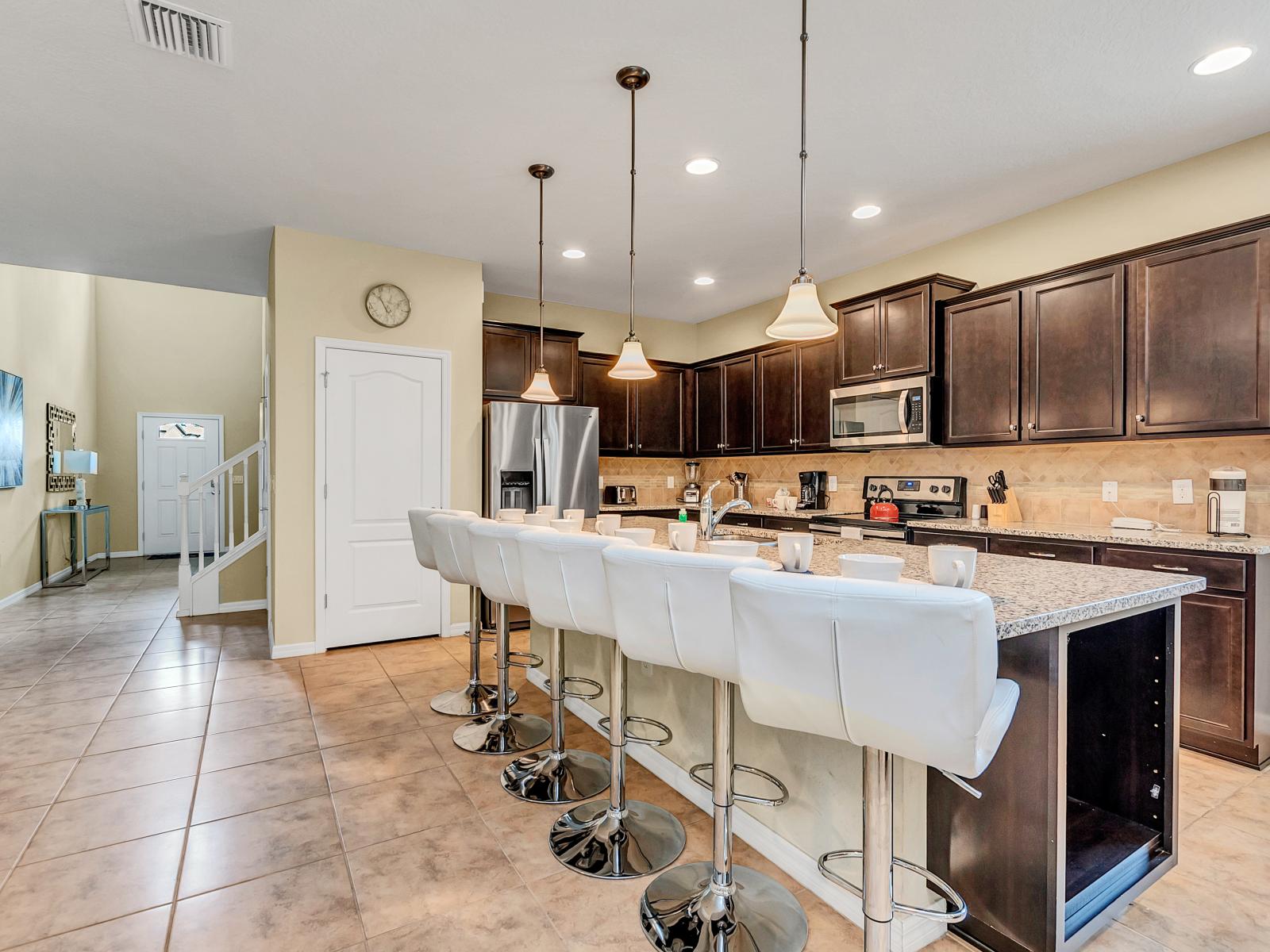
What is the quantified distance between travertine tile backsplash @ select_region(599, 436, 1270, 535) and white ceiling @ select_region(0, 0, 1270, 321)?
4.71 feet

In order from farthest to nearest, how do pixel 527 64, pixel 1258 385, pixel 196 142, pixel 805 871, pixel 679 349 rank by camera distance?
pixel 679 349 < pixel 196 142 < pixel 1258 385 < pixel 527 64 < pixel 805 871

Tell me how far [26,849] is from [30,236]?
3.97 metres

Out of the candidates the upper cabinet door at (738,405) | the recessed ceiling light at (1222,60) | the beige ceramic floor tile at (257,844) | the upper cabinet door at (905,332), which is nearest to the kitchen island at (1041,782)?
the beige ceramic floor tile at (257,844)

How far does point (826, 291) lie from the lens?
5.23m

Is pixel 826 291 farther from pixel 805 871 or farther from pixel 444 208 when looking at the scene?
pixel 805 871

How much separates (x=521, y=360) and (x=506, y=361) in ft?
0.45

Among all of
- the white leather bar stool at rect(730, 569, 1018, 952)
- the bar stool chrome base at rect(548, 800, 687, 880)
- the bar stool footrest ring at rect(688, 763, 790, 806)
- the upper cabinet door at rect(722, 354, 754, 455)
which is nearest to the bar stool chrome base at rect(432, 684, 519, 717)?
the bar stool chrome base at rect(548, 800, 687, 880)

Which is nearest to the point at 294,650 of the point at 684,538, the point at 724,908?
the point at 684,538

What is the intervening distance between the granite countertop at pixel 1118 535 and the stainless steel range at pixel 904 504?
25 centimetres

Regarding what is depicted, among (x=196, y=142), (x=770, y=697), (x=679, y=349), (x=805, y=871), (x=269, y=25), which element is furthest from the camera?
(x=679, y=349)

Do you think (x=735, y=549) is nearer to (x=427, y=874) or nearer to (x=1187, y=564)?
(x=427, y=874)

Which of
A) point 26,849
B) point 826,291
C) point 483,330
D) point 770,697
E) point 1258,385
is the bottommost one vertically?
point 26,849

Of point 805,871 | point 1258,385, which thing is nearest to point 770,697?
point 805,871

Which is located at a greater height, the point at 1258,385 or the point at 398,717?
the point at 1258,385
